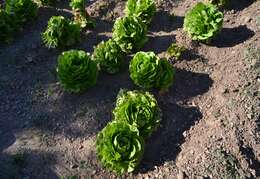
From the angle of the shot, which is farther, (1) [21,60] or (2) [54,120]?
(1) [21,60]

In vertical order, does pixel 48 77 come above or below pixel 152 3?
below

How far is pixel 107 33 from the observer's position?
7.28 m

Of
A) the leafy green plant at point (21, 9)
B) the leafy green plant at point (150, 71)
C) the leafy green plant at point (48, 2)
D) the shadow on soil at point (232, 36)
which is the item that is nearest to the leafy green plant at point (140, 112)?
the leafy green plant at point (150, 71)

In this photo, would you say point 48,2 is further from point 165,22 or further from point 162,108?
point 162,108

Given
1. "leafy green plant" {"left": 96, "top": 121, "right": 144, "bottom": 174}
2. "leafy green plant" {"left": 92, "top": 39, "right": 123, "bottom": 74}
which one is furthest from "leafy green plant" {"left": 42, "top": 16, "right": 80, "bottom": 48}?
"leafy green plant" {"left": 96, "top": 121, "right": 144, "bottom": 174}

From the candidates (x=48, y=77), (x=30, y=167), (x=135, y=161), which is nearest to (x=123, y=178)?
(x=135, y=161)

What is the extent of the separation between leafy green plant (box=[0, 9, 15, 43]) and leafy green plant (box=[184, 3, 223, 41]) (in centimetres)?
259

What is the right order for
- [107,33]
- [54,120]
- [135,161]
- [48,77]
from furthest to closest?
[107,33]
[48,77]
[54,120]
[135,161]

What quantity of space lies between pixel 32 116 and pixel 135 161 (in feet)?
5.18

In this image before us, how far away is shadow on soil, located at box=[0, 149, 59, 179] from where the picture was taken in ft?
18.3

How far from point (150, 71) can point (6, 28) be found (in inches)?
94.4

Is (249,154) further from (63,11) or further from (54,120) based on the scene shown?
(63,11)

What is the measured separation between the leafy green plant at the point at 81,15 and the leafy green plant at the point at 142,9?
58 cm

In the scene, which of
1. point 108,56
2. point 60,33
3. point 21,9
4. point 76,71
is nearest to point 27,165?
point 76,71
